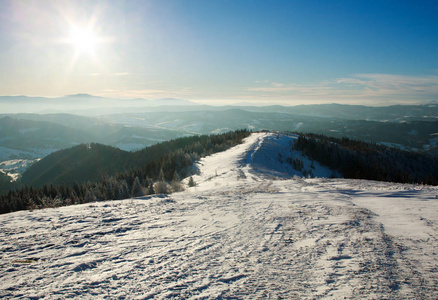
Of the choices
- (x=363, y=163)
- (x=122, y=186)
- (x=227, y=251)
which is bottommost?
(x=363, y=163)

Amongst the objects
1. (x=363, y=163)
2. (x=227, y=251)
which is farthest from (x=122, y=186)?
(x=363, y=163)

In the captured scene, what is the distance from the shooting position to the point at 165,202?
10.2m

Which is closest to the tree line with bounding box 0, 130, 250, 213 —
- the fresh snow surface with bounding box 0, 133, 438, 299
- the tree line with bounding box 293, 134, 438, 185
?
the fresh snow surface with bounding box 0, 133, 438, 299

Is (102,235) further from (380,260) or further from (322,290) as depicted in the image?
(380,260)

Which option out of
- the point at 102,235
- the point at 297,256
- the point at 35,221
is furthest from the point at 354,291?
the point at 35,221

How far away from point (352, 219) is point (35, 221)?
10.6 meters

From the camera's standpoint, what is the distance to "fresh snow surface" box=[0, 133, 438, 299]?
12.1 feet

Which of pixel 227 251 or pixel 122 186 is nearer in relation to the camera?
pixel 227 251

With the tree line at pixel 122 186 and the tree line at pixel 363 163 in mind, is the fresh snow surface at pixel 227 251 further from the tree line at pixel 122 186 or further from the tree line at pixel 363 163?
the tree line at pixel 363 163

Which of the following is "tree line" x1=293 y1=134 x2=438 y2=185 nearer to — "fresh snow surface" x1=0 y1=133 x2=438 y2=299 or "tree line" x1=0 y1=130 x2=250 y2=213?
"tree line" x1=0 y1=130 x2=250 y2=213

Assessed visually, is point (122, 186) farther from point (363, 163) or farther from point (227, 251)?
point (363, 163)

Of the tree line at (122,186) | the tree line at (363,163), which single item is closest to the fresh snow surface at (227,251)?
the tree line at (122,186)

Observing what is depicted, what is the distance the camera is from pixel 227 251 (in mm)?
5105

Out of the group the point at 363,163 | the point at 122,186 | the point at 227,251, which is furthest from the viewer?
the point at 363,163
